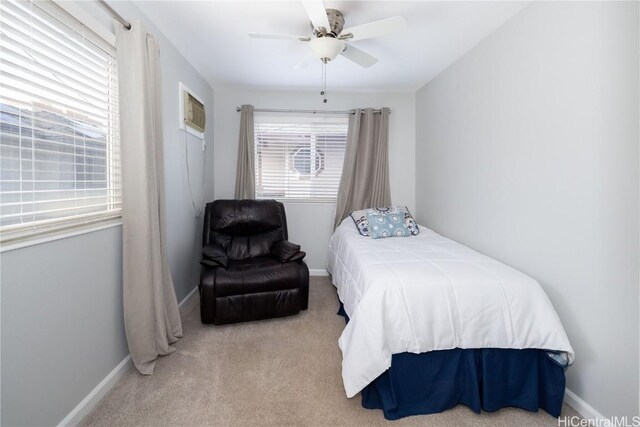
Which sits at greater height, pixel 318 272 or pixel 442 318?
pixel 442 318

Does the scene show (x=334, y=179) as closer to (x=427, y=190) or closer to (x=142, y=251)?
(x=427, y=190)

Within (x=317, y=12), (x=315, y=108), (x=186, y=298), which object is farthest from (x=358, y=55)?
(x=186, y=298)

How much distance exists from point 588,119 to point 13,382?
9.66 ft

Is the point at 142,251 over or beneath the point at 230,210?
beneath

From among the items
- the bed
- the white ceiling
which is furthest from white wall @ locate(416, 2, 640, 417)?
the white ceiling

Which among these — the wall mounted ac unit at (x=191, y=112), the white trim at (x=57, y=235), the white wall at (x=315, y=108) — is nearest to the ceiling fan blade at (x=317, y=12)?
the wall mounted ac unit at (x=191, y=112)

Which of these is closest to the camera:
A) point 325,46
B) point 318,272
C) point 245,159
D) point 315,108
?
point 325,46

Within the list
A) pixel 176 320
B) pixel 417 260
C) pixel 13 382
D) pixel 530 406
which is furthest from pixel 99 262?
pixel 530 406

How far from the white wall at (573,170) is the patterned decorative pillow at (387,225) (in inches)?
27.8

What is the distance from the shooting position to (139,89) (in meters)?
1.71

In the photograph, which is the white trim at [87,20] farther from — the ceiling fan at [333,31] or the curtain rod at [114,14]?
the ceiling fan at [333,31]

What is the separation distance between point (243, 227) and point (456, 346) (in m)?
2.28

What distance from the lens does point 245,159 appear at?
3.62 metres

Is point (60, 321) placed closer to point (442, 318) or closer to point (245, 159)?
point (442, 318)
